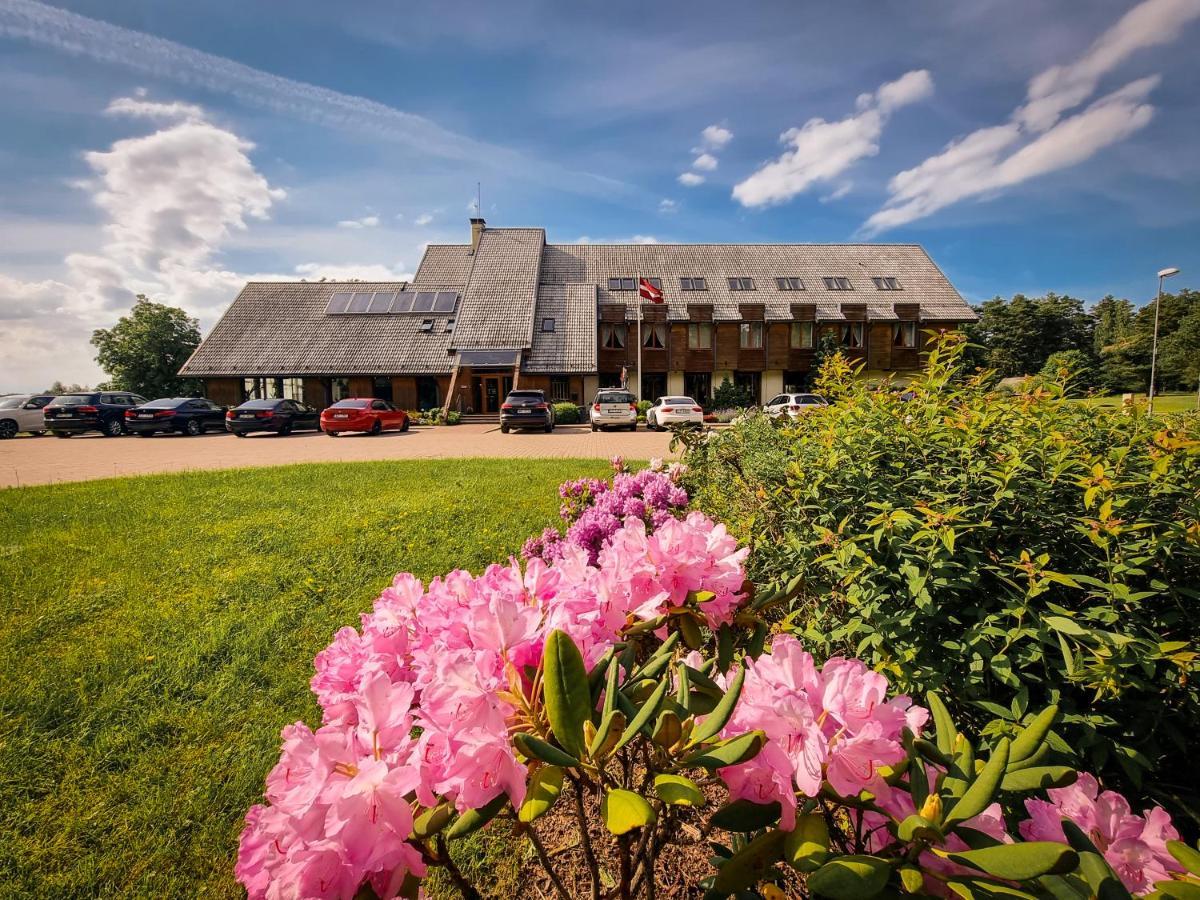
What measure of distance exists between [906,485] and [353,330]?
1207 inches

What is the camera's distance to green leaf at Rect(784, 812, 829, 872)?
0.74 m

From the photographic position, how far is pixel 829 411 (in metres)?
3.00

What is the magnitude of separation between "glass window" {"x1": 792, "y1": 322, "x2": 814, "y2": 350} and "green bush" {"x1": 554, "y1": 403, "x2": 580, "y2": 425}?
43.9 feet

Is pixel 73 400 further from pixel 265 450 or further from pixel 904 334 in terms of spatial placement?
pixel 904 334

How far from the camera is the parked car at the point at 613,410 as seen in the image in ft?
66.3

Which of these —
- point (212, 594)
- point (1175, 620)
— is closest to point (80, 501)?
point (212, 594)

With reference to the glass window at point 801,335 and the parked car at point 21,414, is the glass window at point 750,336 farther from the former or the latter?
the parked car at point 21,414

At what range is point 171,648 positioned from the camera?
3691mm

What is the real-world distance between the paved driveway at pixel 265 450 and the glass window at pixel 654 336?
10161mm

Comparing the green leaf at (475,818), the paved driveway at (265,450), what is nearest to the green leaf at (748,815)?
the green leaf at (475,818)

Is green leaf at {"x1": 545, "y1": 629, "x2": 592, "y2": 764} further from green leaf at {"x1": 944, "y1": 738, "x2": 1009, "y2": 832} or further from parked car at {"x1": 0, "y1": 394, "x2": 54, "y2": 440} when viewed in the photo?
parked car at {"x1": 0, "y1": 394, "x2": 54, "y2": 440}

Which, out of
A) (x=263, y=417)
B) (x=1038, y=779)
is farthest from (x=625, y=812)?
(x=263, y=417)

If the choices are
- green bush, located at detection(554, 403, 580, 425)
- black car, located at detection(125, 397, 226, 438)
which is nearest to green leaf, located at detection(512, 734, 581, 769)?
green bush, located at detection(554, 403, 580, 425)

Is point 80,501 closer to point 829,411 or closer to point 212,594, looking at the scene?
point 212,594
